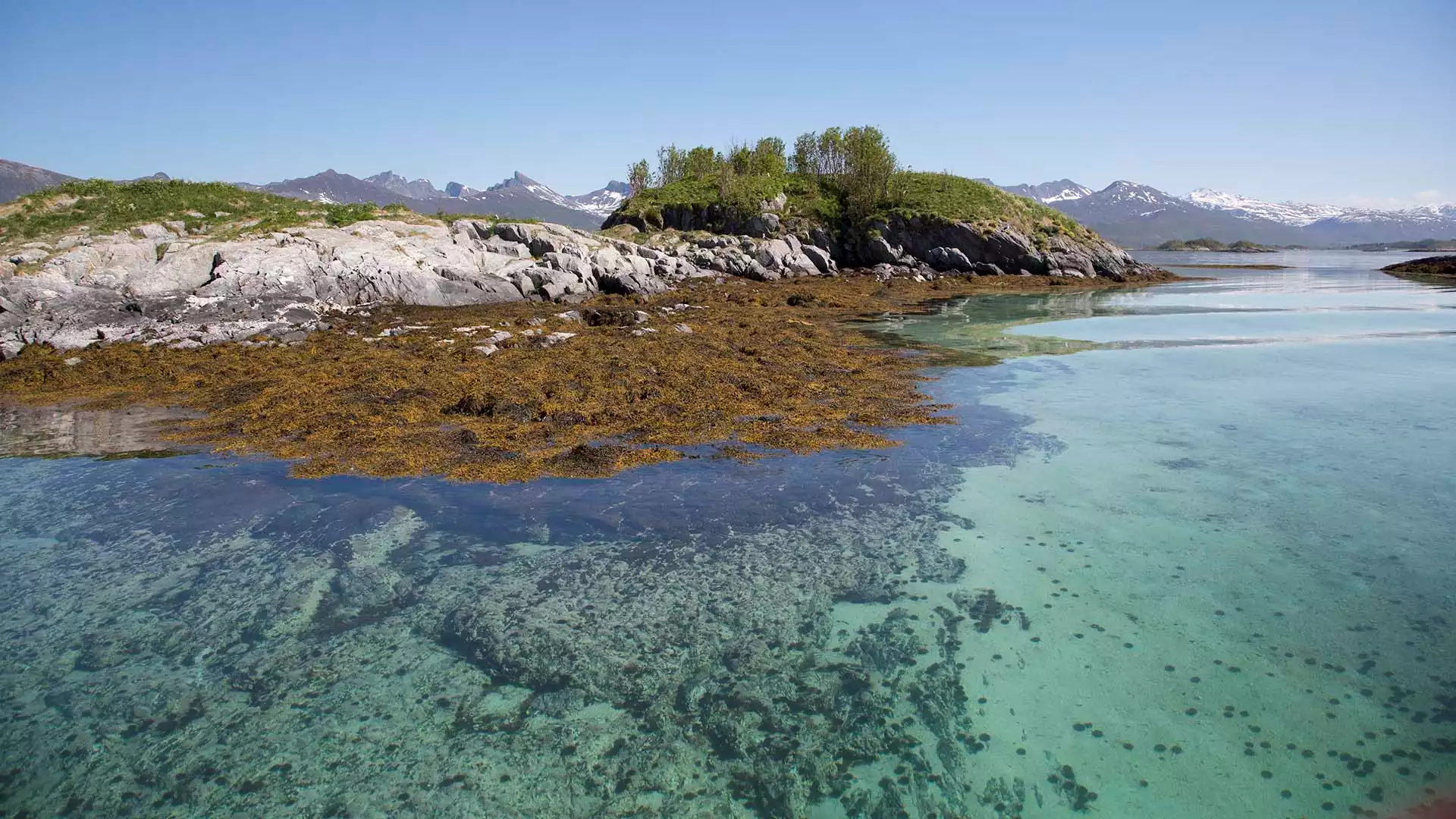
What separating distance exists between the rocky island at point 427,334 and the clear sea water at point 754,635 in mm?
1769

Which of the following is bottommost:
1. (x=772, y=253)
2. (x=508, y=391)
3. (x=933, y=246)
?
(x=508, y=391)

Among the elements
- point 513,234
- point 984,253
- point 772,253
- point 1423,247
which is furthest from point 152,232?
point 1423,247

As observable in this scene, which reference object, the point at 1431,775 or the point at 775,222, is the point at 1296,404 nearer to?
the point at 1431,775

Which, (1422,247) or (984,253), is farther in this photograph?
(1422,247)

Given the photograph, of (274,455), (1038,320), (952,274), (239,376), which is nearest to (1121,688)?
(274,455)

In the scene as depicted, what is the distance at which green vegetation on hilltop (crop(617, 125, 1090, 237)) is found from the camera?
2148 inches

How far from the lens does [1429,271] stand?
55562 mm

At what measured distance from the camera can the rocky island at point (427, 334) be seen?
1163 cm

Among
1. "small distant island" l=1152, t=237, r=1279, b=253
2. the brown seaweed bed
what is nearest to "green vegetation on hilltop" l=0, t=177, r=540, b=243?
the brown seaweed bed

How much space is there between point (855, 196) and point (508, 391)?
160ft

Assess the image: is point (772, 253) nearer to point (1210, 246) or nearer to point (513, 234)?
point (513, 234)

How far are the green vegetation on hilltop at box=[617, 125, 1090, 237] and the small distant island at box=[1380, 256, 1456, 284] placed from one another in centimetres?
2218

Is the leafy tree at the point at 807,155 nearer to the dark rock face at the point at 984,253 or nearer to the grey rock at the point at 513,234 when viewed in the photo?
the dark rock face at the point at 984,253

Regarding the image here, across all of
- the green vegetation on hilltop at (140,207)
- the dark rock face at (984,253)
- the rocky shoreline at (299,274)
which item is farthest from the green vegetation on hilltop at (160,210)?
the dark rock face at (984,253)
